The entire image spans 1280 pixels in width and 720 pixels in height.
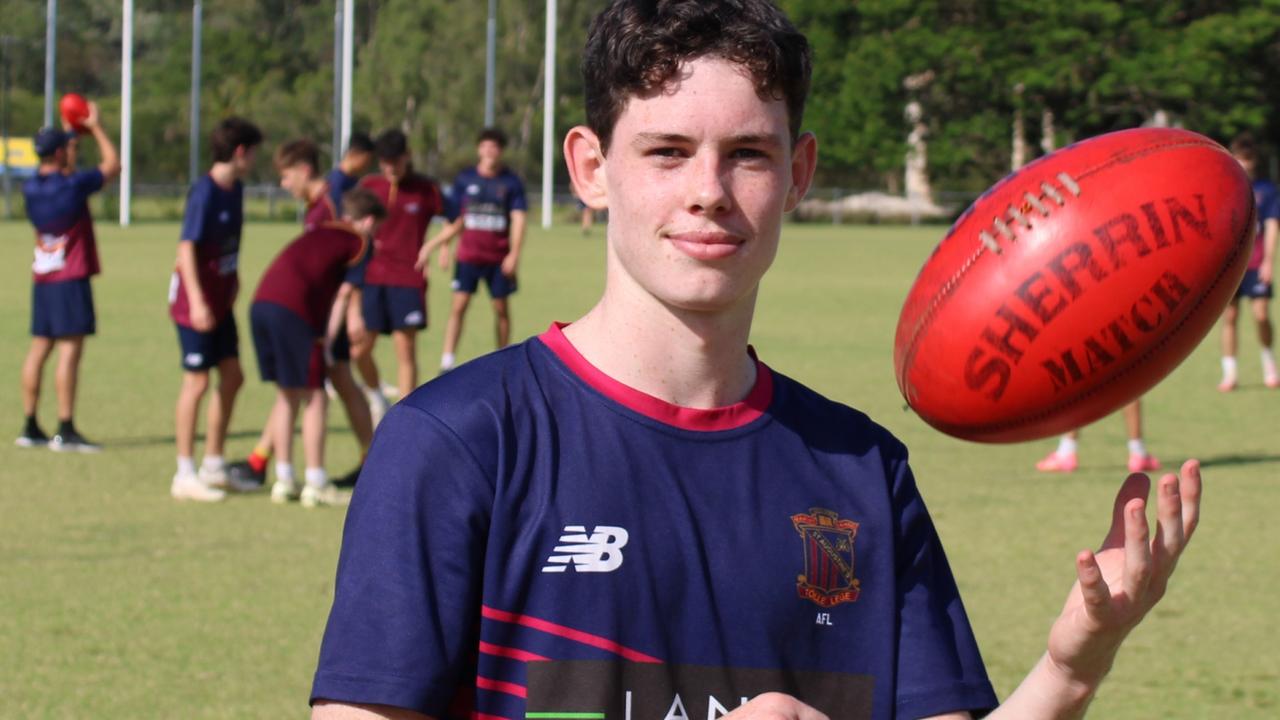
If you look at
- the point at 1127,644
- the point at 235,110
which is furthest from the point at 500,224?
the point at 235,110

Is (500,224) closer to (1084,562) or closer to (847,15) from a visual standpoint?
(1084,562)

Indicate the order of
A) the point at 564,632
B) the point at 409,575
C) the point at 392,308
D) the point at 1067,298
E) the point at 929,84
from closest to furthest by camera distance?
1. the point at 409,575
2. the point at 564,632
3. the point at 1067,298
4. the point at 392,308
5. the point at 929,84

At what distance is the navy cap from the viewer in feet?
40.0

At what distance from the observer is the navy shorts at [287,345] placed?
9984 millimetres

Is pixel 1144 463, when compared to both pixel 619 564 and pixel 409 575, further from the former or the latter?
pixel 409 575

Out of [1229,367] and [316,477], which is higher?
[1229,367]

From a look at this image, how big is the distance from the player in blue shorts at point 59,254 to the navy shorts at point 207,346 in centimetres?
187

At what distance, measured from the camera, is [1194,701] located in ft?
20.6

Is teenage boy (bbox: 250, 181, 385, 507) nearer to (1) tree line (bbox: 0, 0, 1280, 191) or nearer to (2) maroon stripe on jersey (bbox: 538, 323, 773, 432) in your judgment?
(2) maroon stripe on jersey (bbox: 538, 323, 773, 432)

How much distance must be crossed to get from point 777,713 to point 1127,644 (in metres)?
5.21

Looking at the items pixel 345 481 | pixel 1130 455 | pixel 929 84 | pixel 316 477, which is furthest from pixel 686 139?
pixel 929 84

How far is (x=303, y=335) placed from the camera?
32.8 ft

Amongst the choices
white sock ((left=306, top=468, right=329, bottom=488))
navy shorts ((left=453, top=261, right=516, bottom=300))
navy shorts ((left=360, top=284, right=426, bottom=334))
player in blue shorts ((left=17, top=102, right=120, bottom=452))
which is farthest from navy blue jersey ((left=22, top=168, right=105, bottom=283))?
navy shorts ((left=453, top=261, right=516, bottom=300))

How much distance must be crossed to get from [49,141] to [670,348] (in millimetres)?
10606
